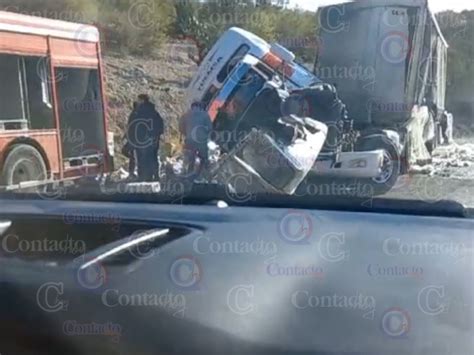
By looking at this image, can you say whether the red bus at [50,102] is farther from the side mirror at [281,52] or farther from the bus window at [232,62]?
the side mirror at [281,52]

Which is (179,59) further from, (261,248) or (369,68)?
(261,248)

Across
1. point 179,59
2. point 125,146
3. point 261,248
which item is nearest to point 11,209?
point 261,248

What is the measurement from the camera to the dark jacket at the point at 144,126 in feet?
26.2

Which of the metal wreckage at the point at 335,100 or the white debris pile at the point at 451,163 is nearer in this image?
the metal wreckage at the point at 335,100

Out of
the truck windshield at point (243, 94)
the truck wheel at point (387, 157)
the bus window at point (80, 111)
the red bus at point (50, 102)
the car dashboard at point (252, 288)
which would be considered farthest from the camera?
the truck wheel at point (387, 157)

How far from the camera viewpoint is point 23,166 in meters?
7.26

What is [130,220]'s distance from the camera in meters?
2.91

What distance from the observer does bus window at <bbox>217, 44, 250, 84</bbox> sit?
302 inches

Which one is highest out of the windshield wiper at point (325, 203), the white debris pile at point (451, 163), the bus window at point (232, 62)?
the bus window at point (232, 62)

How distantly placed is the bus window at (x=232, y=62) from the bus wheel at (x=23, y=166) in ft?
6.47

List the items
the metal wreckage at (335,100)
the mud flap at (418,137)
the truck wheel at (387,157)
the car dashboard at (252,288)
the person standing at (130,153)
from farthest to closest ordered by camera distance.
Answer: the mud flap at (418,137), the truck wheel at (387,157), the person standing at (130,153), the metal wreckage at (335,100), the car dashboard at (252,288)

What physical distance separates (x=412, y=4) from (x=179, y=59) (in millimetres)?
2929

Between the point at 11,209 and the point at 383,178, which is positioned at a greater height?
the point at 11,209

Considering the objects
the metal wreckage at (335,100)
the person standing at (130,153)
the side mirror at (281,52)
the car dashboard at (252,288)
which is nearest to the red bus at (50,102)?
the person standing at (130,153)
